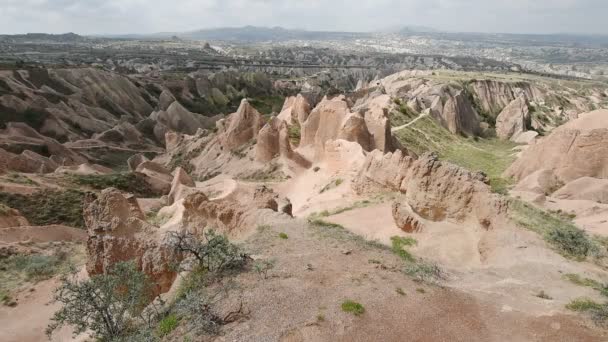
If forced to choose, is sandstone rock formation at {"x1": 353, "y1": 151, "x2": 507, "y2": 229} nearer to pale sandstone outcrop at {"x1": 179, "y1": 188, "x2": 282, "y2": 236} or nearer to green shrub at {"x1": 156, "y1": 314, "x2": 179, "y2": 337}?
pale sandstone outcrop at {"x1": 179, "y1": 188, "x2": 282, "y2": 236}

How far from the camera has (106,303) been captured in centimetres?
1138

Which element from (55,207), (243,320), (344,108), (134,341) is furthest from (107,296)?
(344,108)

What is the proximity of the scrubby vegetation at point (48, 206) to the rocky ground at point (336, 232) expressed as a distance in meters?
0.11

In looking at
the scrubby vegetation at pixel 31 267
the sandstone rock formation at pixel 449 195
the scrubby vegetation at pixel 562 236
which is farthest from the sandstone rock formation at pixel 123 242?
the scrubby vegetation at pixel 562 236

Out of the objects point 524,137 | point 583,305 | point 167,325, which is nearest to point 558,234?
point 583,305

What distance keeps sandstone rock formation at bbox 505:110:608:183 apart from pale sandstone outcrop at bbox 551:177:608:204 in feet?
10.0

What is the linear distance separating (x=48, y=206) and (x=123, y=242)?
16748mm

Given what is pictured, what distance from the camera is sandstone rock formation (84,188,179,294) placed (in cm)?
1407

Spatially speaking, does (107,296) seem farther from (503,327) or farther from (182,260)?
(503,327)

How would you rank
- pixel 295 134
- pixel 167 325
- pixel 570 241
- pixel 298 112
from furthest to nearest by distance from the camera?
1. pixel 298 112
2. pixel 295 134
3. pixel 570 241
4. pixel 167 325

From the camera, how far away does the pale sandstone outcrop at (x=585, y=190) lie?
96.6ft

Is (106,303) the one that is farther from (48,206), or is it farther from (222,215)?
(48,206)

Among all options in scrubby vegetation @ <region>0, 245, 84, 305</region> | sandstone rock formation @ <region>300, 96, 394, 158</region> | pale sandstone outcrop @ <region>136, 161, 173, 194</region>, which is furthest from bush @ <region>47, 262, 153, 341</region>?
pale sandstone outcrop @ <region>136, 161, 173, 194</region>

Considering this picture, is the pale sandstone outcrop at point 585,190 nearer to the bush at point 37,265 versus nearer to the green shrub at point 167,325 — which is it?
the green shrub at point 167,325
